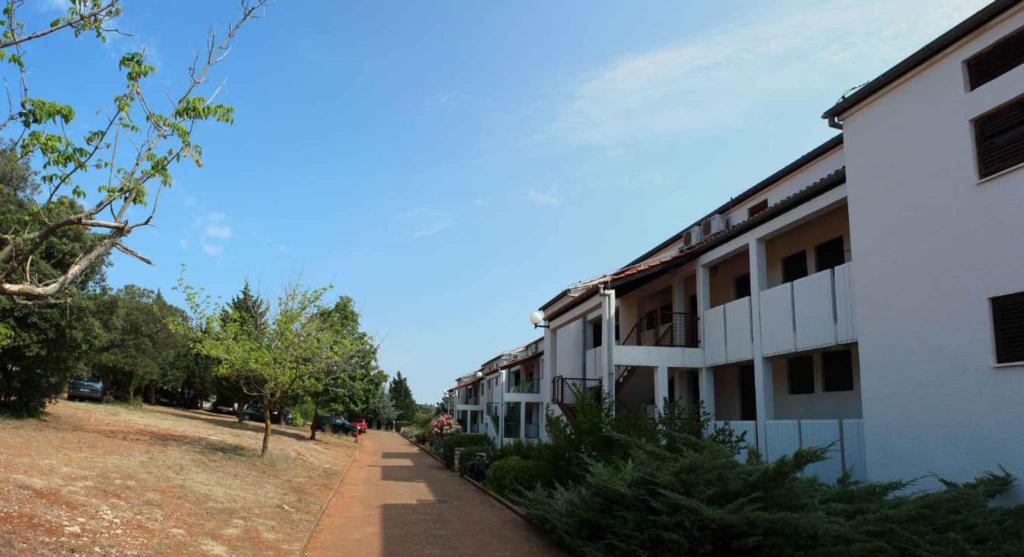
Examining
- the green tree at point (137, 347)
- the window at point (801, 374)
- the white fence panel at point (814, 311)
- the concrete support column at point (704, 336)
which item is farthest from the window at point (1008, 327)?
the green tree at point (137, 347)

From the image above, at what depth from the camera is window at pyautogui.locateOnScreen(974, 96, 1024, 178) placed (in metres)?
9.02

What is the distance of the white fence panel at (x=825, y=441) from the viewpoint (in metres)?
11.6

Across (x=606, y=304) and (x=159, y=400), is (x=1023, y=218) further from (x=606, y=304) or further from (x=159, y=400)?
(x=159, y=400)

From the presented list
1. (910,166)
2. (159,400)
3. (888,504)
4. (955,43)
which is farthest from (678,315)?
(159,400)

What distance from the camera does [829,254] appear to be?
1432cm

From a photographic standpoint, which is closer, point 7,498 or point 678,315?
point 7,498

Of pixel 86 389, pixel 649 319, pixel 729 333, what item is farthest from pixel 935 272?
pixel 86 389

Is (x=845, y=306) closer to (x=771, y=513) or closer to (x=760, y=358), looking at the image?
(x=760, y=358)

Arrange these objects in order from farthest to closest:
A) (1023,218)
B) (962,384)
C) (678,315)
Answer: (678,315)
(962,384)
(1023,218)

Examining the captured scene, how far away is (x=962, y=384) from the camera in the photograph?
30.4 ft

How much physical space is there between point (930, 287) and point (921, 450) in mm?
2405

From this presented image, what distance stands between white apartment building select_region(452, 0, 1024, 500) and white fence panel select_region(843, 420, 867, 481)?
31 mm

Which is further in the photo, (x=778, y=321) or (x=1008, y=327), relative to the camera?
(x=778, y=321)

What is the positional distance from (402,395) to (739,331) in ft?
295
